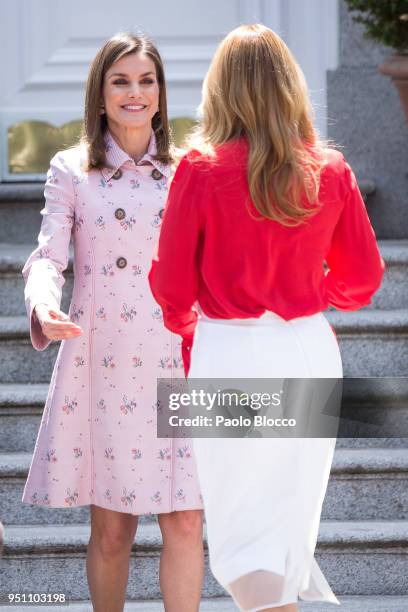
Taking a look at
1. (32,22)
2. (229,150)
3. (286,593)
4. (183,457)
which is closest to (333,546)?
(183,457)

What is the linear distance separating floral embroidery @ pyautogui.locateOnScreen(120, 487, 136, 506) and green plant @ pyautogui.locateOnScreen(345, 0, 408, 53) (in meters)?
2.13

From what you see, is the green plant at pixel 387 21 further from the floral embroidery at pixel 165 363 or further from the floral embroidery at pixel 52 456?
the floral embroidery at pixel 52 456

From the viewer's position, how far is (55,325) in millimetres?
→ 2891

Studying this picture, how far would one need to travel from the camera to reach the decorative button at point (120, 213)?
3178mm

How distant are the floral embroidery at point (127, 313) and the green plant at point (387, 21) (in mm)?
1850

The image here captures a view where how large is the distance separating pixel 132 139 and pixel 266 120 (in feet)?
2.13

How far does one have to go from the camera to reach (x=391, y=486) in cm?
390

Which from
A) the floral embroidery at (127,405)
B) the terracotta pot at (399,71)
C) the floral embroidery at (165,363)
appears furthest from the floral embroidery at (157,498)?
the terracotta pot at (399,71)

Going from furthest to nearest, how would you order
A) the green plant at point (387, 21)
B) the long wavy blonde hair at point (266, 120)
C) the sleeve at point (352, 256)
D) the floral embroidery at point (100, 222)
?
the green plant at point (387, 21)
the floral embroidery at point (100, 222)
the sleeve at point (352, 256)
the long wavy blonde hair at point (266, 120)

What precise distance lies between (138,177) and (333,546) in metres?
1.29

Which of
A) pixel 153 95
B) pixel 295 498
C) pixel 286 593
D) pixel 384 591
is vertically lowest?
pixel 384 591

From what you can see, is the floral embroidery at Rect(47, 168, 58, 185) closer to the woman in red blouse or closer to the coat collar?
the coat collar

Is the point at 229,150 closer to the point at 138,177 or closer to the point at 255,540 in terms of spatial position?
the point at 138,177

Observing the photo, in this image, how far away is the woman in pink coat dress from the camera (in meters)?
3.18
